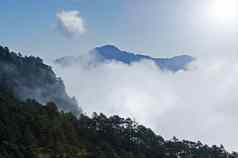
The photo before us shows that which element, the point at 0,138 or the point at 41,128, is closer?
the point at 0,138

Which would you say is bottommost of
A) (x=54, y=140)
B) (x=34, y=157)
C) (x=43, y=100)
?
(x=34, y=157)

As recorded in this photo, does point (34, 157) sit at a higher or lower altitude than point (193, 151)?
lower

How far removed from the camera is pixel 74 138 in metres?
86.9

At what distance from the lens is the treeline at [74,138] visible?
70500mm

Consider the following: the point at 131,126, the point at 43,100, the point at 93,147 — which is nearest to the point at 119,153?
the point at 93,147

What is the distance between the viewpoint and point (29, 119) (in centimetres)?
7956

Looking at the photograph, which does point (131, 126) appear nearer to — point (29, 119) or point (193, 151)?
point (193, 151)

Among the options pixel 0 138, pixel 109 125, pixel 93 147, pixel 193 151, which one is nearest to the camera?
pixel 0 138

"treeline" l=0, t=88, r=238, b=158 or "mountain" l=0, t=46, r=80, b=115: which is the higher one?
"mountain" l=0, t=46, r=80, b=115

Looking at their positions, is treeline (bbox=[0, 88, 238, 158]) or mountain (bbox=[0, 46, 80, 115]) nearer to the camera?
treeline (bbox=[0, 88, 238, 158])

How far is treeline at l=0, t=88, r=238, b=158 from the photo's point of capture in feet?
231

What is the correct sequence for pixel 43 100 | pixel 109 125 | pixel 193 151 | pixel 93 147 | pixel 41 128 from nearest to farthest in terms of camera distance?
pixel 41 128 < pixel 93 147 < pixel 109 125 < pixel 193 151 < pixel 43 100

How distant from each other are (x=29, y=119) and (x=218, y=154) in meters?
50.3

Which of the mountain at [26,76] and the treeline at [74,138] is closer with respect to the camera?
the treeline at [74,138]
